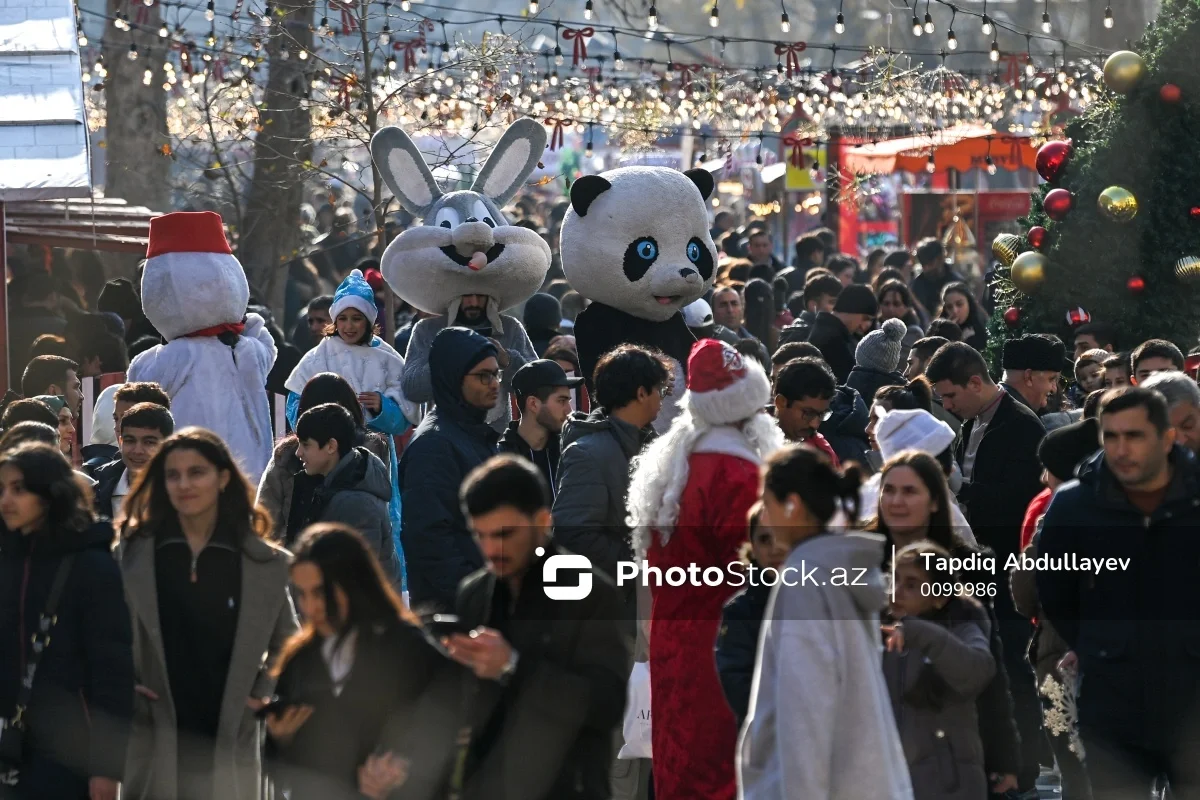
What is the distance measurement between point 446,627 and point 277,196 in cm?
1220

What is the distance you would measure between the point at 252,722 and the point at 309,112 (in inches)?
399

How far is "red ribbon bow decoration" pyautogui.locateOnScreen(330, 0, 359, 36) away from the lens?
12195 mm

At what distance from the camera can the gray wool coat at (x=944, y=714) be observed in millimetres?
5285

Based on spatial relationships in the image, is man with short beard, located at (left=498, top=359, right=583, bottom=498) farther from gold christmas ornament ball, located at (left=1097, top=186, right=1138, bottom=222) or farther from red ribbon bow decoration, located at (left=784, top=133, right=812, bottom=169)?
red ribbon bow decoration, located at (left=784, top=133, right=812, bottom=169)

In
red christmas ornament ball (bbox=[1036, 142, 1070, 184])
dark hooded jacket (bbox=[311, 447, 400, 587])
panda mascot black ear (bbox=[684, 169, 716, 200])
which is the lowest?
dark hooded jacket (bbox=[311, 447, 400, 587])

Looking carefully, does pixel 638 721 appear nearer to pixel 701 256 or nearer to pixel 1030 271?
pixel 701 256

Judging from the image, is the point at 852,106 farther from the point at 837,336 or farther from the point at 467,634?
the point at 467,634

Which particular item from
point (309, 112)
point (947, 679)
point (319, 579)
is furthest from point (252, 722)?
point (309, 112)

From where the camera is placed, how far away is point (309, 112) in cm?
1498

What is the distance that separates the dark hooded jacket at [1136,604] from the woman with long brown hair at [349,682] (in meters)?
2.09

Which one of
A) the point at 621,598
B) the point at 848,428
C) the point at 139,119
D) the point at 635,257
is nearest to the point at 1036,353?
the point at 848,428

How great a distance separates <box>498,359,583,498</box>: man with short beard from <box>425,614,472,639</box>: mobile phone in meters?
2.75

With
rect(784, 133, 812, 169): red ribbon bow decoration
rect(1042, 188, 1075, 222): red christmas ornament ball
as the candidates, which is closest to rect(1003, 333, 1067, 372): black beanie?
rect(1042, 188, 1075, 222): red christmas ornament ball
